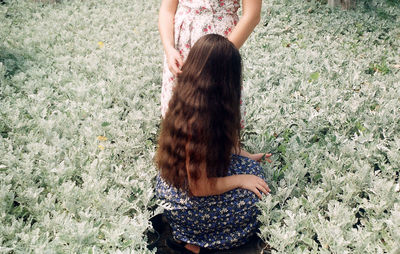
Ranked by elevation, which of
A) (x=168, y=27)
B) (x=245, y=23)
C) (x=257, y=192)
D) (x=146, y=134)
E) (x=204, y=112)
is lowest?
(x=146, y=134)

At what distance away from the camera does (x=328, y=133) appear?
3508 millimetres

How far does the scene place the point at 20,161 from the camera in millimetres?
2764

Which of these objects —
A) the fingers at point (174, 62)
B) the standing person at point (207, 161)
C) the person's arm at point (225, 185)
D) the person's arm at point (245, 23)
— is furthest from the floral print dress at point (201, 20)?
the person's arm at point (225, 185)

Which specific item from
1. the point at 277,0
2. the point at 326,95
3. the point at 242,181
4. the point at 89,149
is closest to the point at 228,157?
the point at 242,181

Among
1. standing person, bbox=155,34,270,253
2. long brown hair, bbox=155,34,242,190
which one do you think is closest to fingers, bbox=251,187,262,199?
standing person, bbox=155,34,270,253

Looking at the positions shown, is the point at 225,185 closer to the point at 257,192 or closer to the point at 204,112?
the point at 257,192

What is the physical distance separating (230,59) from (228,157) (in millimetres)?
638

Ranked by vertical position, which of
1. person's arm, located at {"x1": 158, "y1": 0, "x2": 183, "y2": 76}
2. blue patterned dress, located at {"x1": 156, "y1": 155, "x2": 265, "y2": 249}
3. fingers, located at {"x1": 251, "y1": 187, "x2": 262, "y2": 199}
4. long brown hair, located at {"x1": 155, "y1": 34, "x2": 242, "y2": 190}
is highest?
person's arm, located at {"x1": 158, "y1": 0, "x2": 183, "y2": 76}

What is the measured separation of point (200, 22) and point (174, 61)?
0.42m

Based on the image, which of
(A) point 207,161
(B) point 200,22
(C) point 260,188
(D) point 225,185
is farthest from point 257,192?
(B) point 200,22

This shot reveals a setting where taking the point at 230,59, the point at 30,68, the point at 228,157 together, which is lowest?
the point at 30,68

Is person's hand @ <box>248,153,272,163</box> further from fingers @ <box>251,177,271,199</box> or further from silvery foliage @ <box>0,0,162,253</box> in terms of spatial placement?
silvery foliage @ <box>0,0,162,253</box>

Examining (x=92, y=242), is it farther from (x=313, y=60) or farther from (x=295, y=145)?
(x=313, y=60)

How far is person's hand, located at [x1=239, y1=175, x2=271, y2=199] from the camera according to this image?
257 cm
